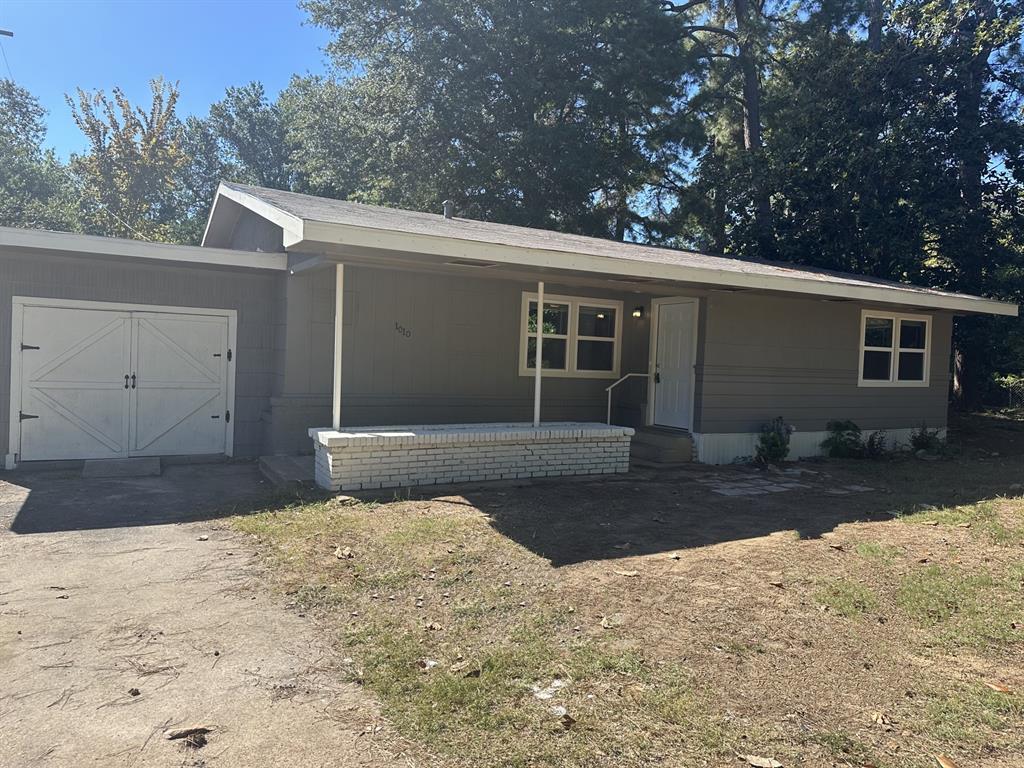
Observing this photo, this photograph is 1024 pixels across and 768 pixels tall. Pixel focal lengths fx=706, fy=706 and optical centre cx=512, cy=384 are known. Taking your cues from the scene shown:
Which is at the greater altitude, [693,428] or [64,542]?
[693,428]

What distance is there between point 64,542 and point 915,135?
1534 cm

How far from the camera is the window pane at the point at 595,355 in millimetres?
10703

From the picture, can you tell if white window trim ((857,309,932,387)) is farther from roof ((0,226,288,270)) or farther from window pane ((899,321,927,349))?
roof ((0,226,288,270))

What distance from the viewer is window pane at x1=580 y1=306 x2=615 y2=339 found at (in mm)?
10719

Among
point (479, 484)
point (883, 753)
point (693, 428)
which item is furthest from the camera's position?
point (693, 428)

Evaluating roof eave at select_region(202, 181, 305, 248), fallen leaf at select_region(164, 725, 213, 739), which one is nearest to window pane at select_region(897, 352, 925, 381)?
roof eave at select_region(202, 181, 305, 248)

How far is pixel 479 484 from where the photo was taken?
7.53 m

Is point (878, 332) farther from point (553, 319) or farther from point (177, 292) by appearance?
point (177, 292)

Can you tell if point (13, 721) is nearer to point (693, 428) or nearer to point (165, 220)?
point (693, 428)

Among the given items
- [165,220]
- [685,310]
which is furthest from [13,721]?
[165,220]

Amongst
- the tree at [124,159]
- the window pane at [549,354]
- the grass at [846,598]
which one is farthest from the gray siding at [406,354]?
the tree at [124,159]

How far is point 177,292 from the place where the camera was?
8.74 metres

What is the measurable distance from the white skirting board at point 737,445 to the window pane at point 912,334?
183 cm

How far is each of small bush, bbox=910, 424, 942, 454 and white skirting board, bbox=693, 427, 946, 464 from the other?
1.05 metres
